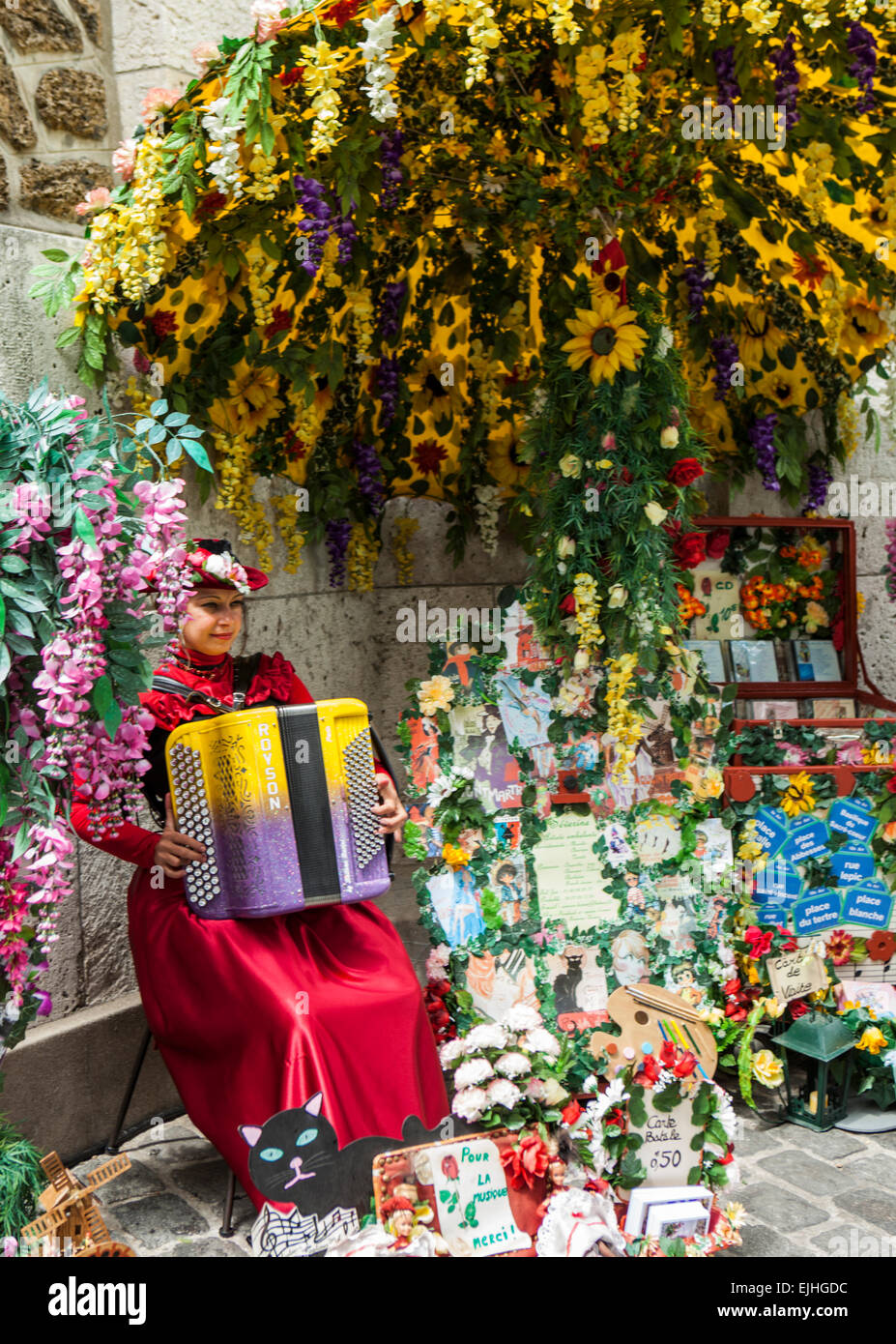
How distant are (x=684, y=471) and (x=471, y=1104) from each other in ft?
6.11

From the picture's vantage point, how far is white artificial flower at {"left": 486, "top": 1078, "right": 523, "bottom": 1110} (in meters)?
2.62

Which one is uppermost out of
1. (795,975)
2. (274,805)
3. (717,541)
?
(717,541)

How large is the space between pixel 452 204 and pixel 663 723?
1.82 m

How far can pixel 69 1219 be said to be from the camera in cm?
228

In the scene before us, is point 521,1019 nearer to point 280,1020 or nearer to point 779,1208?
point 280,1020

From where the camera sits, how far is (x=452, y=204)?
3605 mm

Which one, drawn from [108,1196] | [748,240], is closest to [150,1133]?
[108,1196]

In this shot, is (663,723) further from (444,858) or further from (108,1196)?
(108,1196)

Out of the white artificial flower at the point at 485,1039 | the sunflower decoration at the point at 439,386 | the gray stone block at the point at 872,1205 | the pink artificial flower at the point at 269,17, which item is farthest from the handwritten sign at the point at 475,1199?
the sunflower decoration at the point at 439,386

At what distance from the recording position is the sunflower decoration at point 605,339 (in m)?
3.21

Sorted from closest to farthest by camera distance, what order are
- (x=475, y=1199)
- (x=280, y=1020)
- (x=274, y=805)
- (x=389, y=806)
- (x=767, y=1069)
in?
(x=475, y=1199), (x=280, y=1020), (x=274, y=805), (x=389, y=806), (x=767, y=1069)
